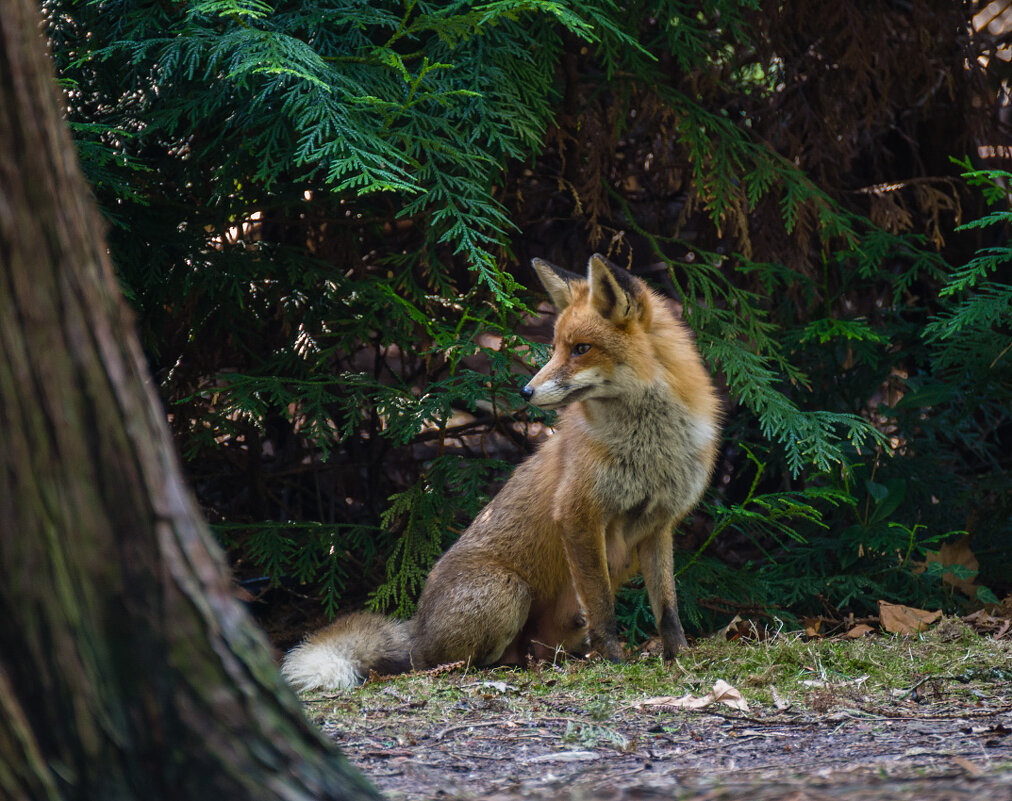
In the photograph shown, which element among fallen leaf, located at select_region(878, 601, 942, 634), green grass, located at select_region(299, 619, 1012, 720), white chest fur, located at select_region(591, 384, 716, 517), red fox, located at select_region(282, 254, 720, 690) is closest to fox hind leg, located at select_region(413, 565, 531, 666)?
red fox, located at select_region(282, 254, 720, 690)

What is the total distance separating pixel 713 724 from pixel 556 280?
2541 millimetres

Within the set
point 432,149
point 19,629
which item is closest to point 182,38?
point 432,149

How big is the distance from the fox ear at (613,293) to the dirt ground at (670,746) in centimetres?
190

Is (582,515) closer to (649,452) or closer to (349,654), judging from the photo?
(649,452)

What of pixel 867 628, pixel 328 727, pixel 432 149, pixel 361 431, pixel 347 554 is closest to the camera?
pixel 328 727

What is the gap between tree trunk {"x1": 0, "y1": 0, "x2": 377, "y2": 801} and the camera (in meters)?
1.80

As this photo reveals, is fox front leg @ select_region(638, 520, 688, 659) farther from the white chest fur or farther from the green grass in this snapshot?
the white chest fur

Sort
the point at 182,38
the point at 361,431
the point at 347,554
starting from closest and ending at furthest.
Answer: the point at 182,38 → the point at 347,554 → the point at 361,431

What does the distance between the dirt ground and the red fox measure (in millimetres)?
657

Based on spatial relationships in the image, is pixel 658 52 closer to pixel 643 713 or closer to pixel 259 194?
pixel 259 194

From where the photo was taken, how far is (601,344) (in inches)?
195

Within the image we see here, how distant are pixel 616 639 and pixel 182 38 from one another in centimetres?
359

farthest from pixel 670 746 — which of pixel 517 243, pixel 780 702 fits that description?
pixel 517 243

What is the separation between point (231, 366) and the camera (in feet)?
22.0
